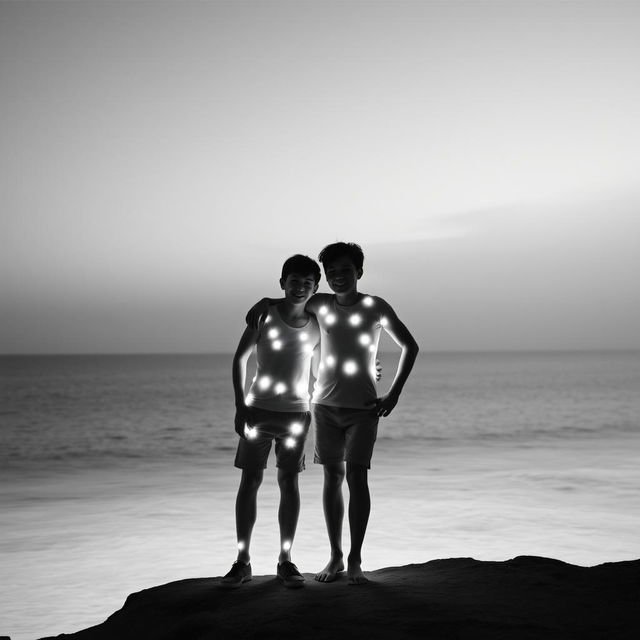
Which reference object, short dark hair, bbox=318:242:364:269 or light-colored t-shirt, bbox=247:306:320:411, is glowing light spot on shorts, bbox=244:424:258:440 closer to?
light-colored t-shirt, bbox=247:306:320:411

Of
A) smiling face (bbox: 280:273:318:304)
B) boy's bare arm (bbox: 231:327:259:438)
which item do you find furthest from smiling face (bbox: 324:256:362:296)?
boy's bare arm (bbox: 231:327:259:438)

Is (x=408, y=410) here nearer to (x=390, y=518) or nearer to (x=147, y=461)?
(x=147, y=461)

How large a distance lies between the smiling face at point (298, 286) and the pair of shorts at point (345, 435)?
63 centimetres

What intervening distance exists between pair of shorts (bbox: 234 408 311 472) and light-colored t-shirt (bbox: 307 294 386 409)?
0.19 m

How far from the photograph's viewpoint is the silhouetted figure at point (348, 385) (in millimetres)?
3797

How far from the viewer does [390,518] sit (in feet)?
32.3

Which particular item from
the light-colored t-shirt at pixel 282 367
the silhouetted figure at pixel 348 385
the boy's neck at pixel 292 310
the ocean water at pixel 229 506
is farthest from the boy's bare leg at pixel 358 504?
the ocean water at pixel 229 506

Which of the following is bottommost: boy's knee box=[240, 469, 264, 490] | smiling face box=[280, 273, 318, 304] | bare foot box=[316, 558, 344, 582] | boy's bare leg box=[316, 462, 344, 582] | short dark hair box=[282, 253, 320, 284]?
bare foot box=[316, 558, 344, 582]

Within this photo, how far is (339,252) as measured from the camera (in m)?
3.91

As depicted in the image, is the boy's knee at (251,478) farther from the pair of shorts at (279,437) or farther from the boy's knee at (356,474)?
the boy's knee at (356,474)

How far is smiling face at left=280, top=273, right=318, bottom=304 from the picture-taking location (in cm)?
388

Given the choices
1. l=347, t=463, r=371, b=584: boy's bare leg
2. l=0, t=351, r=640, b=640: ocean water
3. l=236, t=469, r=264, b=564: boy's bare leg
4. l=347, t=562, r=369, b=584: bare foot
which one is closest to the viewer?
l=347, t=562, r=369, b=584: bare foot

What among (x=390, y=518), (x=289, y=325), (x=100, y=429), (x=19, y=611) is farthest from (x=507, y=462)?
(x=100, y=429)

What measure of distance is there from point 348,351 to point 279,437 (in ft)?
2.09
